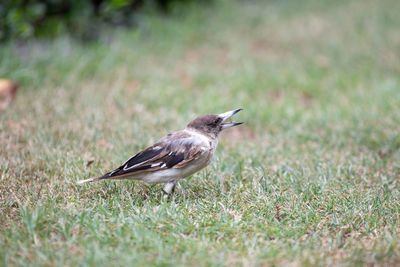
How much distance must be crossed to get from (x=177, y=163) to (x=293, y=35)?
6.40 m

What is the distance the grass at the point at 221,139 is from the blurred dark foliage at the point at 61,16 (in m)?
0.35

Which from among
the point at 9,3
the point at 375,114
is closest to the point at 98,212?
the point at 375,114

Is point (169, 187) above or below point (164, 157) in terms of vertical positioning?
below

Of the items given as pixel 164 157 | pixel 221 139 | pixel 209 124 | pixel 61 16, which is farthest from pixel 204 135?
pixel 61 16

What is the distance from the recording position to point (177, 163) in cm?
398

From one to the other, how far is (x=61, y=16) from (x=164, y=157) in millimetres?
5767

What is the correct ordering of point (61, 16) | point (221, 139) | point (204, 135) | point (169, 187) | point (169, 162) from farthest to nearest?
point (61, 16), point (221, 139), point (204, 135), point (169, 187), point (169, 162)

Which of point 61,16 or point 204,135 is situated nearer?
point 204,135

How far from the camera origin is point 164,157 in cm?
405

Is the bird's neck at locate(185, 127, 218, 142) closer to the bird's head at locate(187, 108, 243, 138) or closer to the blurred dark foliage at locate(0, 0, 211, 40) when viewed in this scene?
the bird's head at locate(187, 108, 243, 138)

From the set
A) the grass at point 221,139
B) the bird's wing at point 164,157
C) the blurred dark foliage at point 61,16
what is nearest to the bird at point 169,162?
the bird's wing at point 164,157

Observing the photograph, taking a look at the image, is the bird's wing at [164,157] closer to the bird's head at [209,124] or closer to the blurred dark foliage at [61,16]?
the bird's head at [209,124]

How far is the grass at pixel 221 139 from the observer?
10.5 ft

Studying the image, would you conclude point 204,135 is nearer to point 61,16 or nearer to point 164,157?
point 164,157
